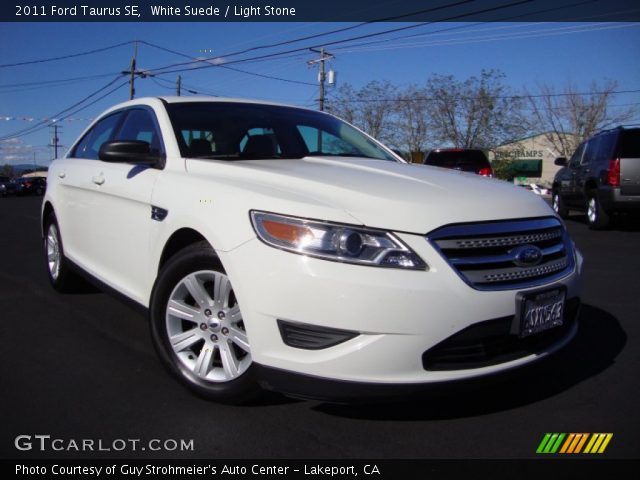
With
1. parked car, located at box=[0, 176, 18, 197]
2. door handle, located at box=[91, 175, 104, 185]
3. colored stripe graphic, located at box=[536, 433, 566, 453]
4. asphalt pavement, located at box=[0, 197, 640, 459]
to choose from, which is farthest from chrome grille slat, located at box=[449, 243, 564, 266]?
parked car, located at box=[0, 176, 18, 197]

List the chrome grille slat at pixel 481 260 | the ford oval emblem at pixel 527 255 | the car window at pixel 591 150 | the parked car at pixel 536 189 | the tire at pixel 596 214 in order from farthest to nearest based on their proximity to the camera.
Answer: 1. the car window at pixel 591 150
2. the tire at pixel 596 214
3. the parked car at pixel 536 189
4. the ford oval emblem at pixel 527 255
5. the chrome grille slat at pixel 481 260

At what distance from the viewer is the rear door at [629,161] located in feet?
30.8

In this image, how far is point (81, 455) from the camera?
2.22 meters

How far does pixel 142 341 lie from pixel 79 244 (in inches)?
42.9

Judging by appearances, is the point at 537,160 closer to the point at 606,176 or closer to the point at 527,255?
the point at 606,176

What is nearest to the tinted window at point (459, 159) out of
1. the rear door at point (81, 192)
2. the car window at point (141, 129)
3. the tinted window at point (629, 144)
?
the tinted window at point (629, 144)

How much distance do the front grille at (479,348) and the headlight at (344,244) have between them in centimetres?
33

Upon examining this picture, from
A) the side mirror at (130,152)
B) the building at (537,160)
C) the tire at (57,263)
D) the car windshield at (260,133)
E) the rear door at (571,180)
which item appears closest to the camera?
the side mirror at (130,152)

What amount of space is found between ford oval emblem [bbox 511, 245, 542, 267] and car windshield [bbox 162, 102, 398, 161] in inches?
64.1

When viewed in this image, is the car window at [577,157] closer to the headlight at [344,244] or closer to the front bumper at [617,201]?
the front bumper at [617,201]

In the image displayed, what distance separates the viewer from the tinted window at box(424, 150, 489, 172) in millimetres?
12648

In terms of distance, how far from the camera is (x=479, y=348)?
7.38ft

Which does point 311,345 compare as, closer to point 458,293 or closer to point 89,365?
point 458,293

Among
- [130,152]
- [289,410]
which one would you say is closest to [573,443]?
[289,410]
